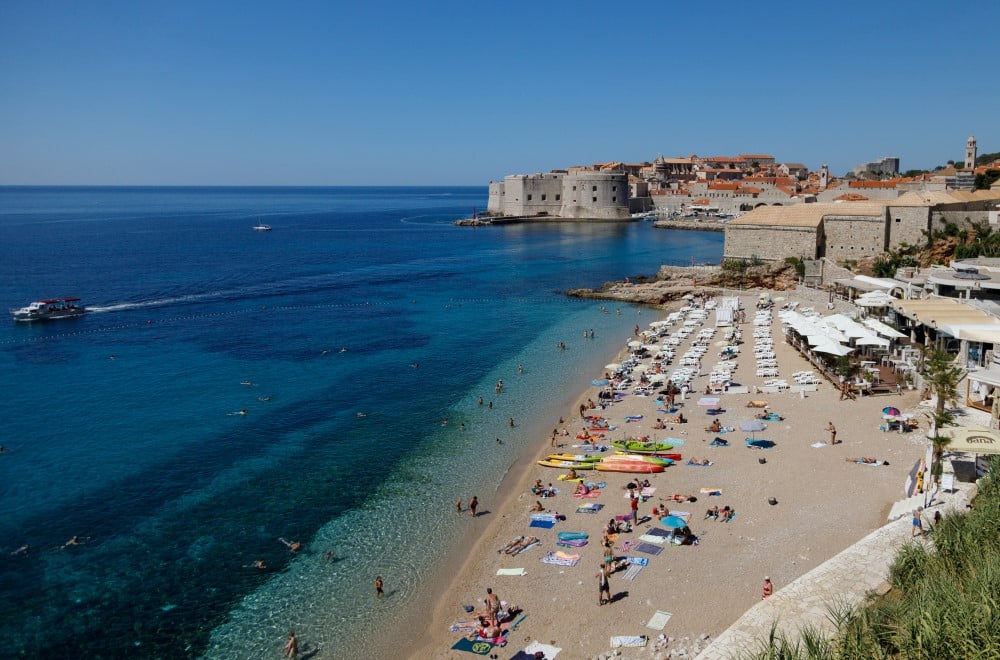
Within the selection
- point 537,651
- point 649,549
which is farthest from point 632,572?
point 537,651

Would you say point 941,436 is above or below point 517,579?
above

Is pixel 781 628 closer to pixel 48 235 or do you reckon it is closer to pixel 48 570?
pixel 48 570

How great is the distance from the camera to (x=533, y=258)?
52.8 metres

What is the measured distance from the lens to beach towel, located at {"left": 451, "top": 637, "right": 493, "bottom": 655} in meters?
8.98

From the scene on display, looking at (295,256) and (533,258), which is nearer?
(533,258)

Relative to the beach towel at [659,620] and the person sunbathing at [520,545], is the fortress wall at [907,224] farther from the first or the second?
the beach towel at [659,620]

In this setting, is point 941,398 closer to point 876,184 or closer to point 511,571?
point 511,571

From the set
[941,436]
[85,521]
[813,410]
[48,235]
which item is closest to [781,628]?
[941,436]

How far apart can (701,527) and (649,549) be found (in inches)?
44.0

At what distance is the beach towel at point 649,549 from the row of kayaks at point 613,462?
9.86ft

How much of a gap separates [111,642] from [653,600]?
743 cm

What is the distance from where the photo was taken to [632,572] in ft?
33.8

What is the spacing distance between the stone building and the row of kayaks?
7049 centimetres

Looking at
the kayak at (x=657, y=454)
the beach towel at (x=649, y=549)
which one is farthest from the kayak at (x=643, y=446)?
the beach towel at (x=649, y=549)
